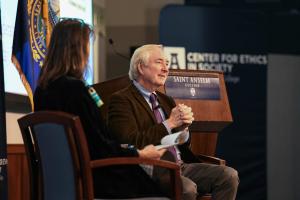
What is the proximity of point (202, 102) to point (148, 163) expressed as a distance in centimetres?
149

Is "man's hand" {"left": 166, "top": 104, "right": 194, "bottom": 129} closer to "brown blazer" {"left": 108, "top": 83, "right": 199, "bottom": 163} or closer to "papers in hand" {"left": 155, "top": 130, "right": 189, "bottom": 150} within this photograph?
"brown blazer" {"left": 108, "top": 83, "right": 199, "bottom": 163}

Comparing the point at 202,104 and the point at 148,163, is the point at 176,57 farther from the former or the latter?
the point at 148,163

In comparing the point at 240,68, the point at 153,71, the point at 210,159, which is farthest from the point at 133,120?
the point at 240,68

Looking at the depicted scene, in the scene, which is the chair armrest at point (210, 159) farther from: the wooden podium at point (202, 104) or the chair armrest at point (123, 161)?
the chair armrest at point (123, 161)

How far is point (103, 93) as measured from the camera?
3404 millimetres

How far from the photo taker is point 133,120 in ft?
9.99

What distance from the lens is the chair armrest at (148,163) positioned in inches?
94.3

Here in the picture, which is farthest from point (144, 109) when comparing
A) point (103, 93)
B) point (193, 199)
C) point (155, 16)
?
point (155, 16)

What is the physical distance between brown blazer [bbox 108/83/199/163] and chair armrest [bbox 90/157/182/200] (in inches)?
14.4

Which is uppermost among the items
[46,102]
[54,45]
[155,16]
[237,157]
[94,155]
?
[155,16]

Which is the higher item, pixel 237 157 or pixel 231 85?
pixel 231 85

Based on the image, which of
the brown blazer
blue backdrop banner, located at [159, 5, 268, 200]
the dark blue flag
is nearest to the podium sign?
the brown blazer

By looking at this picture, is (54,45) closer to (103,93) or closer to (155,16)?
(103,93)

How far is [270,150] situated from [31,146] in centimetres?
448
